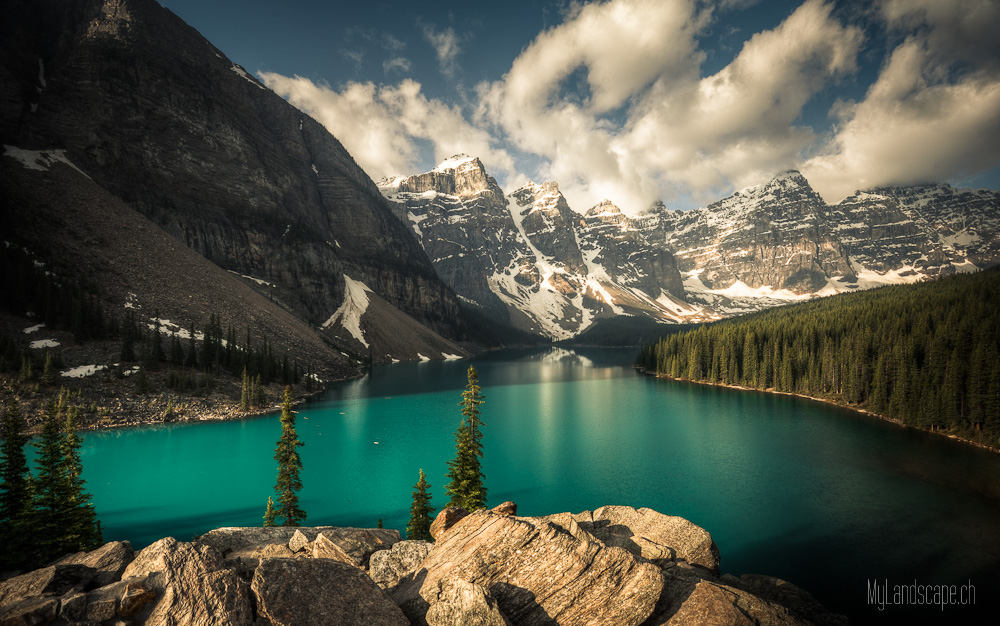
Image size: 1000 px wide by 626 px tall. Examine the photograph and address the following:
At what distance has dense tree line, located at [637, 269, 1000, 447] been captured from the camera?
4688cm

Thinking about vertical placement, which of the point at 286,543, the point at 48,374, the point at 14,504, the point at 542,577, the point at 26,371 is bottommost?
the point at 14,504

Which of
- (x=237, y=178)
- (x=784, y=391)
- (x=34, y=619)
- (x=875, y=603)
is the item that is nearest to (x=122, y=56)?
(x=237, y=178)

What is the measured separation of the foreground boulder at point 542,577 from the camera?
9.88 meters

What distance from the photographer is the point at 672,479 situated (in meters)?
35.9

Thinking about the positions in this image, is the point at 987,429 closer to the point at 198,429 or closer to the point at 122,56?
the point at 198,429

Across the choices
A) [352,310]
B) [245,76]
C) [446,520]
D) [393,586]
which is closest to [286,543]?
[393,586]

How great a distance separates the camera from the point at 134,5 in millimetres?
135125

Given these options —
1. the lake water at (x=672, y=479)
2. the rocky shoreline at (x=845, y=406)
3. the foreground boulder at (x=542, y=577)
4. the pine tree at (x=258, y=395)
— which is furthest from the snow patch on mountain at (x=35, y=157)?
the rocky shoreline at (x=845, y=406)

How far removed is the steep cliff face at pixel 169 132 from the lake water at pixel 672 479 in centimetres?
9182

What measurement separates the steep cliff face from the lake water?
3615 inches

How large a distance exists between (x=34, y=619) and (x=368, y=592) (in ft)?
19.0

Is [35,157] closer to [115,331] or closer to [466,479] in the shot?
[115,331]

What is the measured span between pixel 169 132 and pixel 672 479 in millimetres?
163592

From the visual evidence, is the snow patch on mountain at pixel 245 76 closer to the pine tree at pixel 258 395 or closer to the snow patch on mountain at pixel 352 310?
the snow patch on mountain at pixel 352 310
